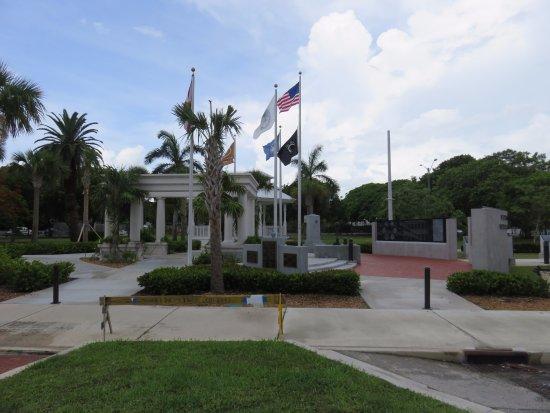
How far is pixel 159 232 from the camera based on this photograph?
82.2ft

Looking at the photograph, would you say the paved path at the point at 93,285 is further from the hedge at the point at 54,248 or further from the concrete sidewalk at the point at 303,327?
the hedge at the point at 54,248

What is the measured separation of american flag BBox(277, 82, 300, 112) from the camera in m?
19.7

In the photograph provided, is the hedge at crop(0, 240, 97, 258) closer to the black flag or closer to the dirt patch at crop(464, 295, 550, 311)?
the black flag

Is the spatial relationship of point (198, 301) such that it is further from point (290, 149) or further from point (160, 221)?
point (160, 221)

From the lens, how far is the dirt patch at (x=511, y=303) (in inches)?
405

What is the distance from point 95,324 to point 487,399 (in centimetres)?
678

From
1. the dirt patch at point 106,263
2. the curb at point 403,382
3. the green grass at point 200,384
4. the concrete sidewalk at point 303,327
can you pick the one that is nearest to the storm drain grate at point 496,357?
the concrete sidewalk at point 303,327

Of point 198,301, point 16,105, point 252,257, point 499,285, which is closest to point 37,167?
point 16,105

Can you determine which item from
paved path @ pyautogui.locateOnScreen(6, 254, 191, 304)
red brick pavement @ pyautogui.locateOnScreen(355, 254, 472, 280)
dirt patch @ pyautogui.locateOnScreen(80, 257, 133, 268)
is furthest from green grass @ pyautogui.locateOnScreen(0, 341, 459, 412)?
dirt patch @ pyautogui.locateOnScreen(80, 257, 133, 268)

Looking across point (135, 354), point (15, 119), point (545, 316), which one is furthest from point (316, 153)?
point (135, 354)

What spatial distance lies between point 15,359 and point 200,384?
3.58 meters

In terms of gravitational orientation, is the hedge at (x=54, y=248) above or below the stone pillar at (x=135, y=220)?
below

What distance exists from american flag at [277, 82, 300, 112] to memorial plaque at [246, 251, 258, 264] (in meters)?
7.83

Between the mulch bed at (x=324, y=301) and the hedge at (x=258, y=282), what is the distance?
0.17m
